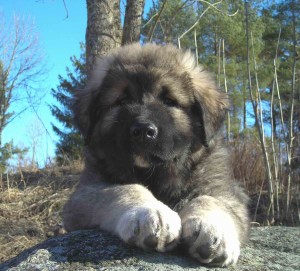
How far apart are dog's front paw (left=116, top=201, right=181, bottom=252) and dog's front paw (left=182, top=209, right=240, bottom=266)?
0.05 m

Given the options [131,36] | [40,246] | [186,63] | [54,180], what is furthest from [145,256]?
[54,180]

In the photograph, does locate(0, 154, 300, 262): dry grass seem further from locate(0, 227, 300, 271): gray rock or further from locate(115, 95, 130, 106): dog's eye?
locate(0, 227, 300, 271): gray rock

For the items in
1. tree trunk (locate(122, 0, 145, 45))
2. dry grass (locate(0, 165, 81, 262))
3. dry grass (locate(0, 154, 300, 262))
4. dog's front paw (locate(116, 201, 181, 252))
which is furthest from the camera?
tree trunk (locate(122, 0, 145, 45))

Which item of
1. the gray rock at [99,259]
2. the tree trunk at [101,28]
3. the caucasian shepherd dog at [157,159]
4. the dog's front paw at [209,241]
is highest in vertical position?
the tree trunk at [101,28]

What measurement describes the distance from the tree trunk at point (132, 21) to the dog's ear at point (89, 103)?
286cm

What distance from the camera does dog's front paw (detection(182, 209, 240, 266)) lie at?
1.96 m

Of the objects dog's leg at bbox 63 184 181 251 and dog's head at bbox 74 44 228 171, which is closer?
dog's leg at bbox 63 184 181 251

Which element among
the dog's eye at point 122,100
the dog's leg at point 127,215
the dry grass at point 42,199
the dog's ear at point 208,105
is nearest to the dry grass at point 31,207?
the dry grass at point 42,199

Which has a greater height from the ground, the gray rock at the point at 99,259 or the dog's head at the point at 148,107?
the dog's head at the point at 148,107

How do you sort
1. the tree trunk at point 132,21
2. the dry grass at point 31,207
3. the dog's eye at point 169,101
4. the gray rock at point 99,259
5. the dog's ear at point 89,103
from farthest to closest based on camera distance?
1. the tree trunk at point 132,21
2. the dry grass at point 31,207
3. the dog's ear at point 89,103
4. the dog's eye at point 169,101
5. the gray rock at point 99,259

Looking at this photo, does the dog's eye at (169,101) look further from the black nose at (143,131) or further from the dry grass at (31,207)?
the dry grass at (31,207)

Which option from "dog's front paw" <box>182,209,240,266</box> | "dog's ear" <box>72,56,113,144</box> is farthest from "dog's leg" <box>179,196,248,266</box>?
"dog's ear" <box>72,56,113,144</box>

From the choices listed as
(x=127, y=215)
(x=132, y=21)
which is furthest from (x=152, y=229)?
(x=132, y=21)

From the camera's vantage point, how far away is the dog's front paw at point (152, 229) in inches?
75.9
